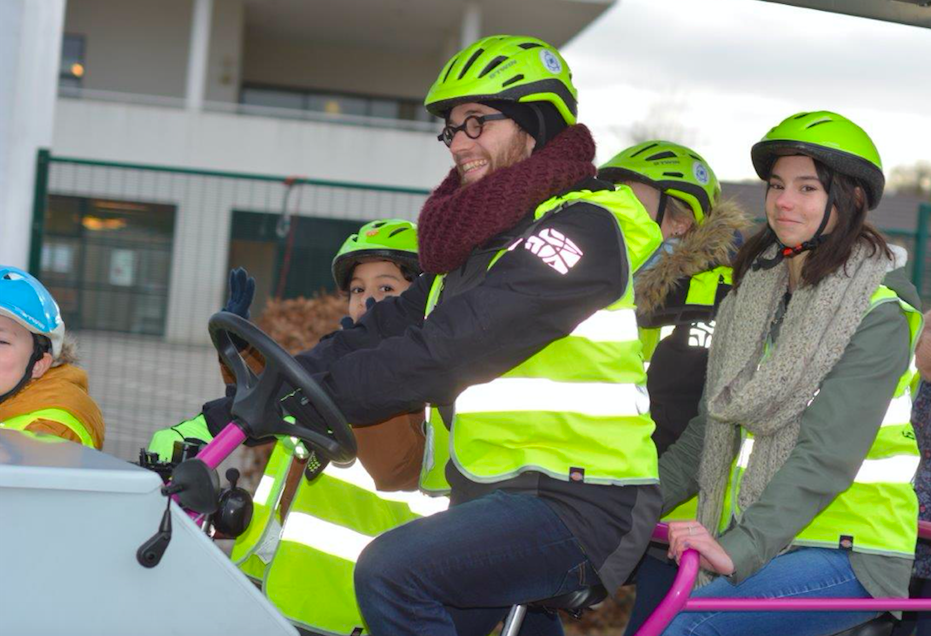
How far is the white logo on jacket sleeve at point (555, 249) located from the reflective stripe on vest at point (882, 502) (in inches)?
33.6

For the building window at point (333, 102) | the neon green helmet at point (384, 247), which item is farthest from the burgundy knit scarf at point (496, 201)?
the building window at point (333, 102)

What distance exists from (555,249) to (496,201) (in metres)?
0.23

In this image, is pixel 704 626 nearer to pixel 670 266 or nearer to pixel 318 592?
pixel 318 592

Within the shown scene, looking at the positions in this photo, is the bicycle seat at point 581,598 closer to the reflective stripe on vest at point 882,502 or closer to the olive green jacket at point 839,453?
the olive green jacket at point 839,453

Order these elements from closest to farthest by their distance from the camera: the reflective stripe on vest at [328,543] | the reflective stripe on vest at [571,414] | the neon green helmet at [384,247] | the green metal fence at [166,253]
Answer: the reflective stripe on vest at [571,414] < the reflective stripe on vest at [328,543] < the neon green helmet at [384,247] < the green metal fence at [166,253]

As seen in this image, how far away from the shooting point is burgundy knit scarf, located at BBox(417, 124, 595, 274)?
110 inches

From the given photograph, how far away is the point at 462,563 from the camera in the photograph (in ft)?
8.23

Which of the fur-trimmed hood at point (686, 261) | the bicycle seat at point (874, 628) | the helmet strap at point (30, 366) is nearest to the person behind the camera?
the bicycle seat at point (874, 628)

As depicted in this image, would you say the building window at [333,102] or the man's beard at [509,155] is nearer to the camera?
the man's beard at [509,155]

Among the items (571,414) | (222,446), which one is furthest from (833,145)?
(222,446)

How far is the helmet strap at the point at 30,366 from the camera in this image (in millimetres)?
3547

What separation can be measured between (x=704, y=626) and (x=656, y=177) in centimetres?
191

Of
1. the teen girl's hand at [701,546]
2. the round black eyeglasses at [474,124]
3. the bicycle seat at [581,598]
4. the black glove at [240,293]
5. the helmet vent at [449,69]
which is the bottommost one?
the bicycle seat at [581,598]

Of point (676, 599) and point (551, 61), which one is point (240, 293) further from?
point (676, 599)
